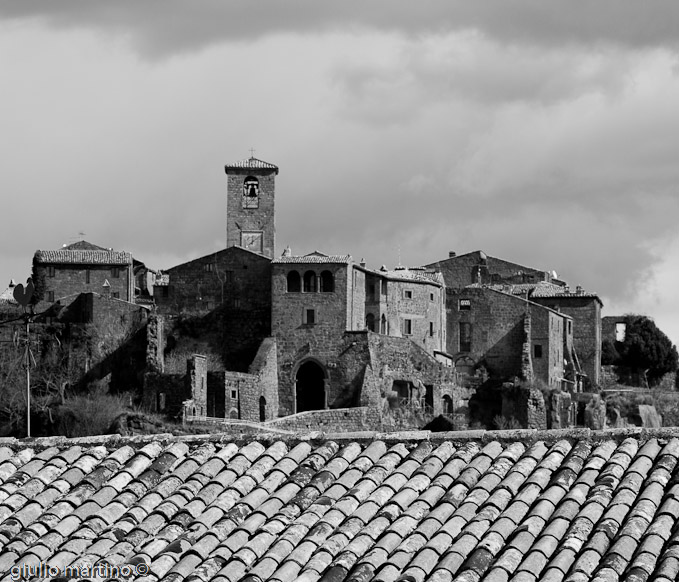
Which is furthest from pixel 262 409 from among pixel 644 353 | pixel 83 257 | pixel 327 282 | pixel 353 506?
pixel 353 506

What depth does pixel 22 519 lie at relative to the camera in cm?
1658

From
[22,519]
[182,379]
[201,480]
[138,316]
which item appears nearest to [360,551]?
[201,480]

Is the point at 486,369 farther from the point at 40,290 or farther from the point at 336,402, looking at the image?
the point at 40,290

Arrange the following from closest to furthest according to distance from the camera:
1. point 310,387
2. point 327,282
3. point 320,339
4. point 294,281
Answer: point 320,339
point 327,282
point 294,281
point 310,387

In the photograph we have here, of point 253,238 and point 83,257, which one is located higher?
point 253,238

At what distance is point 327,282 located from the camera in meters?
75.8

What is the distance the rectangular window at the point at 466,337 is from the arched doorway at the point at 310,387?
1288 cm

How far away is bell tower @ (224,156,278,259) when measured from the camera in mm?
90250

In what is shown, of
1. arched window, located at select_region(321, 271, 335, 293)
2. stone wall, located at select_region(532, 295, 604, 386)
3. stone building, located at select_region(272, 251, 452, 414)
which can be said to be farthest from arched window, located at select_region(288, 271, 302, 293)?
stone wall, located at select_region(532, 295, 604, 386)

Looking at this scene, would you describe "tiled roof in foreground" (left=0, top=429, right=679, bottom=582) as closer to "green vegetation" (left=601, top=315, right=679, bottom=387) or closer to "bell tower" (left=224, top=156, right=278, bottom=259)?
"bell tower" (left=224, top=156, right=278, bottom=259)

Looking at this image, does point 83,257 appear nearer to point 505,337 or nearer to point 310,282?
point 310,282

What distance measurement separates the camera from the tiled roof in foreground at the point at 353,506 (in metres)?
15.1

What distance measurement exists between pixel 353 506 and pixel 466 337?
70884 mm

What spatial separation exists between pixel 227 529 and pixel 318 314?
195 ft
